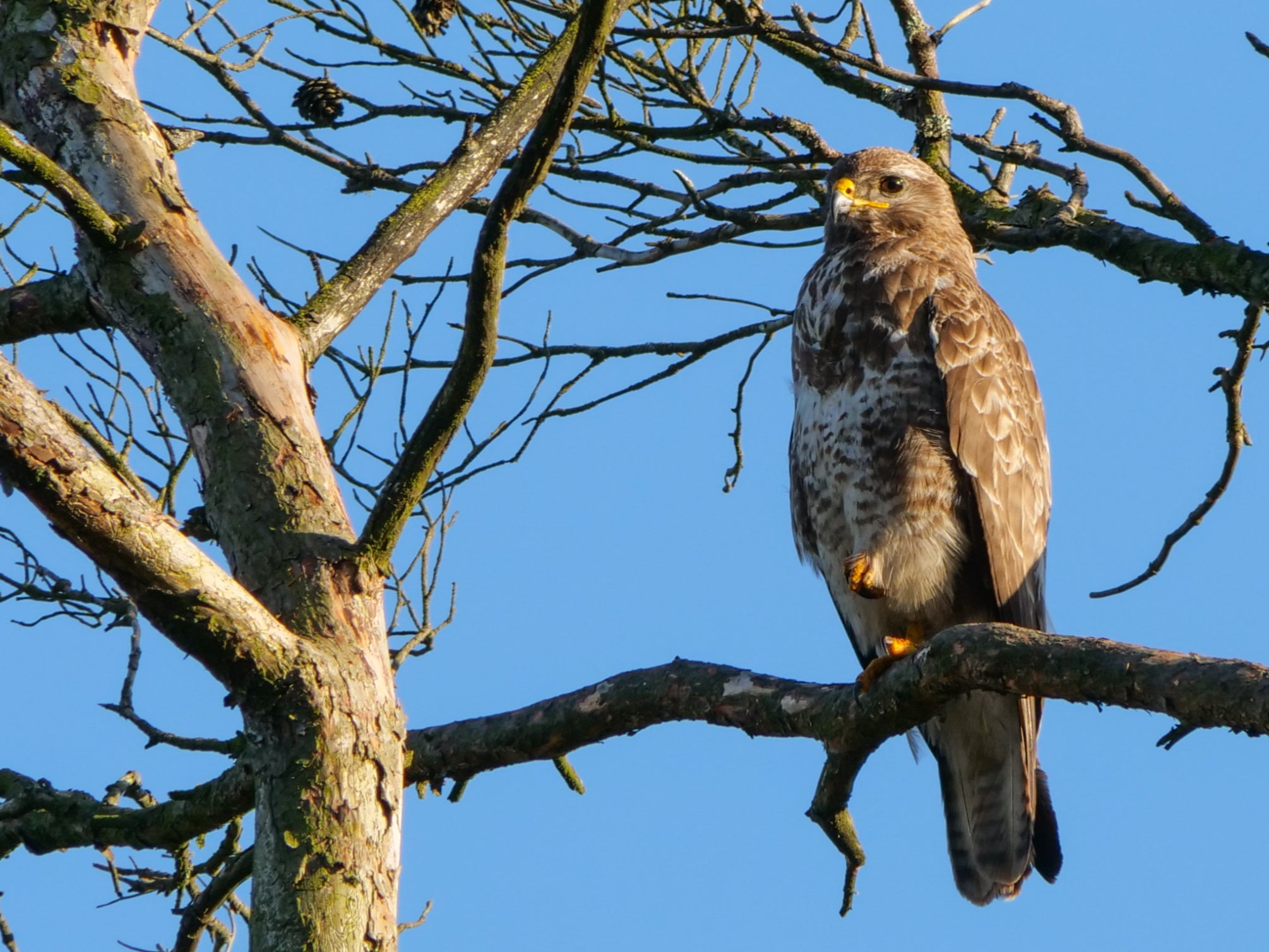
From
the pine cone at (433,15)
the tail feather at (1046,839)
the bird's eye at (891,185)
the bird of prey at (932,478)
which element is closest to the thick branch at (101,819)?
the bird of prey at (932,478)

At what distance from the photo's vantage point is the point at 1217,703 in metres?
2.09

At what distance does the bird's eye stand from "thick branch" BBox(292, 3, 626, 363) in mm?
1551

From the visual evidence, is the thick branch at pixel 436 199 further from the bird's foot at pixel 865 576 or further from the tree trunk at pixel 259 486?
the bird's foot at pixel 865 576

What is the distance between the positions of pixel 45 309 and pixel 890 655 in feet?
7.34

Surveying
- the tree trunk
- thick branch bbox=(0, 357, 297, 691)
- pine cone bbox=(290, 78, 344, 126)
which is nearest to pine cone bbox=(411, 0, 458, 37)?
pine cone bbox=(290, 78, 344, 126)

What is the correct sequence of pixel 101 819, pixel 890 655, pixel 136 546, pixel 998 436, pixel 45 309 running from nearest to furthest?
pixel 136 546, pixel 101 819, pixel 45 309, pixel 890 655, pixel 998 436

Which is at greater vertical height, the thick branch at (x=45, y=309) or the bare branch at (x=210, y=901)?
the thick branch at (x=45, y=309)

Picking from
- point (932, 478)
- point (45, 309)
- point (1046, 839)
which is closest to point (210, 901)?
point (45, 309)

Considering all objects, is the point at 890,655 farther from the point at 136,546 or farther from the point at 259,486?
the point at 136,546

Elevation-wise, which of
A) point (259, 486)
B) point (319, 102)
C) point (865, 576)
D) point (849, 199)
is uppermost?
point (319, 102)

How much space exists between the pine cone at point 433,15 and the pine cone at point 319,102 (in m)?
0.37

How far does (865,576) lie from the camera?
4117mm

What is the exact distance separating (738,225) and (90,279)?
1.93 metres

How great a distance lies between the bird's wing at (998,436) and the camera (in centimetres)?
416
